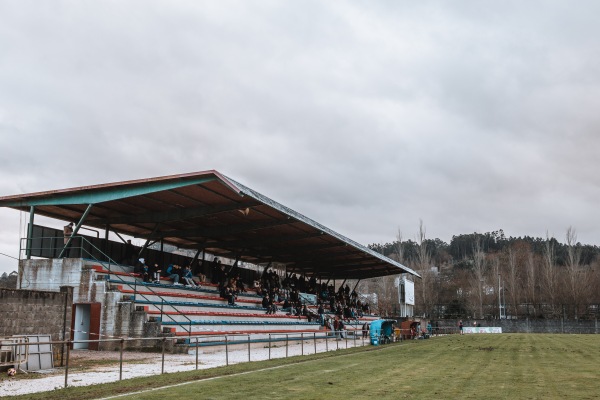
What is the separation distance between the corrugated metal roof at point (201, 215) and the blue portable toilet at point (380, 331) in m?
6.61

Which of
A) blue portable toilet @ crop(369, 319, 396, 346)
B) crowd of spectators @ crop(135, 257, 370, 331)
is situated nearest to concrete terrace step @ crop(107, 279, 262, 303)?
crowd of spectators @ crop(135, 257, 370, 331)

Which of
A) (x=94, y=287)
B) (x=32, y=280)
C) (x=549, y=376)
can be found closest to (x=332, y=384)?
(x=549, y=376)

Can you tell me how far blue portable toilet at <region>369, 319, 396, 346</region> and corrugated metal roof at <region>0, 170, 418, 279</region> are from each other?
661cm

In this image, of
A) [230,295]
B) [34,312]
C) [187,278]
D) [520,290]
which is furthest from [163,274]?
[520,290]

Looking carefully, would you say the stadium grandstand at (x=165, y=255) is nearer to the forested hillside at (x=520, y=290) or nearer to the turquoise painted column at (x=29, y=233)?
the turquoise painted column at (x=29, y=233)

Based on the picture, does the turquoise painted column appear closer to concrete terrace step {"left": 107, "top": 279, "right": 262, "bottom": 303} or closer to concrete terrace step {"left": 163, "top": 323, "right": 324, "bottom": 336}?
concrete terrace step {"left": 107, "top": 279, "right": 262, "bottom": 303}

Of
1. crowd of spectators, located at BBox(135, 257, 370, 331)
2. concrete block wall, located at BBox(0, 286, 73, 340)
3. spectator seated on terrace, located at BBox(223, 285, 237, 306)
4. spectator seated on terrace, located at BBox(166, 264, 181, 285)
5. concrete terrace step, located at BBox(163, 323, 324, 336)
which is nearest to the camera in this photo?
concrete block wall, located at BBox(0, 286, 73, 340)

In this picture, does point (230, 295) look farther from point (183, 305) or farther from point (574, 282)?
point (574, 282)

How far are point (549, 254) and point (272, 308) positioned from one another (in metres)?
55.8

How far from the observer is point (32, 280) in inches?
1029

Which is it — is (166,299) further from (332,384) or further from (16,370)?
(332,384)

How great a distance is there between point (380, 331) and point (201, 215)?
1197 centimetres

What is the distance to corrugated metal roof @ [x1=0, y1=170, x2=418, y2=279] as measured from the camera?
25.7 metres

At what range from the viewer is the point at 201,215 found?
29.3 m
